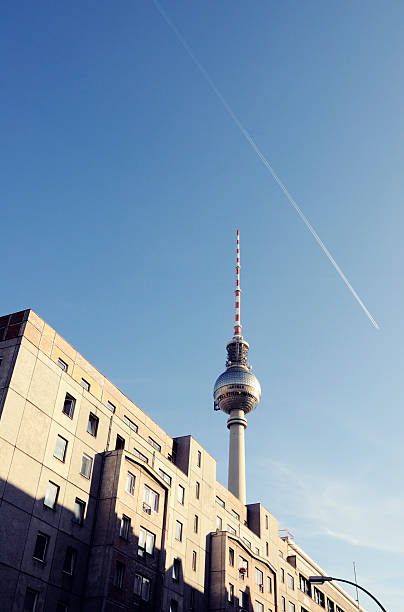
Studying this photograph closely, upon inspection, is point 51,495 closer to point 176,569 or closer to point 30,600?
point 30,600

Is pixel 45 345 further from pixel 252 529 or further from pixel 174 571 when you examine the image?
pixel 252 529

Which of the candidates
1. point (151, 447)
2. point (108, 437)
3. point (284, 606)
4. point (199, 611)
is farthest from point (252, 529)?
point (108, 437)

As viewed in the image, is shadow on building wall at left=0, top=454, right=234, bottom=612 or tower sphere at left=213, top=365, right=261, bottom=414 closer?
shadow on building wall at left=0, top=454, right=234, bottom=612

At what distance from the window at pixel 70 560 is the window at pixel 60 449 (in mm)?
6125

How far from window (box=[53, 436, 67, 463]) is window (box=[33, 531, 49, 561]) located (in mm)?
5527

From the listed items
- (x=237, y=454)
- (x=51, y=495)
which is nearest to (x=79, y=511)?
(x=51, y=495)

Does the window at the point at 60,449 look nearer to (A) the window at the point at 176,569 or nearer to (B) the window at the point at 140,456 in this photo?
(B) the window at the point at 140,456

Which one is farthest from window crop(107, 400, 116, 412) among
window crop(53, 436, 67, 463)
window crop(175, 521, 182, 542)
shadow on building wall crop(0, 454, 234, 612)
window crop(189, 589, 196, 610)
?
window crop(189, 589, 196, 610)

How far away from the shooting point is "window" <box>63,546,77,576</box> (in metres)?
43.8

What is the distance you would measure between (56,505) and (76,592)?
19.7 feet

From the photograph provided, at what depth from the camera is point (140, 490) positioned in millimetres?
51062

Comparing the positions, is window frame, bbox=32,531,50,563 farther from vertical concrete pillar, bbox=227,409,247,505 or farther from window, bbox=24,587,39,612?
vertical concrete pillar, bbox=227,409,247,505

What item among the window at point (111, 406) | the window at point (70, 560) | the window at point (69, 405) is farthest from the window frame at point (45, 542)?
the window at point (111, 406)

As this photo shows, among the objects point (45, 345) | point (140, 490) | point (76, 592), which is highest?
point (45, 345)
